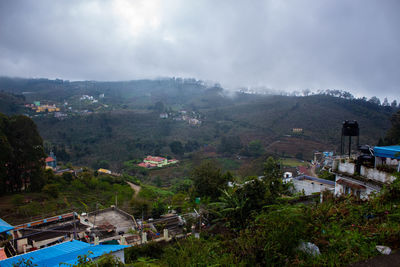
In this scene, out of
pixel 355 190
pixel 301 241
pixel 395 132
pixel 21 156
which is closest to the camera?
pixel 301 241

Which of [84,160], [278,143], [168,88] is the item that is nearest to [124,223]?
[84,160]

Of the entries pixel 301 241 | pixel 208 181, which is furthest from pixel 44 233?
pixel 301 241

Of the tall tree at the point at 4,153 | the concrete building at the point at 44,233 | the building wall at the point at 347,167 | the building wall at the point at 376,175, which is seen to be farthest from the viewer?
the tall tree at the point at 4,153

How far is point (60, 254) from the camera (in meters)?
5.00

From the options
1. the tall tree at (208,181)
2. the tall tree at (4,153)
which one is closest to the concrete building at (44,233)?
the tall tree at (208,181)

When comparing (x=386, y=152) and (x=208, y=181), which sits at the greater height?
(x=386, y=152)

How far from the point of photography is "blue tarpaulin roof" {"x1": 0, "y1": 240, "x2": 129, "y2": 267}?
15.2ft

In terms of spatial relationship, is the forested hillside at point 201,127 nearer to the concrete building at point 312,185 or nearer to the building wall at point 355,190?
the concrete building at point 312,185

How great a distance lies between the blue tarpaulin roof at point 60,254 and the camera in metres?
4.62

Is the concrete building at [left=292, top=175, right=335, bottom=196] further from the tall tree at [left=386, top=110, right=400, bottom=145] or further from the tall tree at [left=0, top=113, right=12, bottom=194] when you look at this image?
the tall tree at [left=0, top=113, right=12, bottom=194]

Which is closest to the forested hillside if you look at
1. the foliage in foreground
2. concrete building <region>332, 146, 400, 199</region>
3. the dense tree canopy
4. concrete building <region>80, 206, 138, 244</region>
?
the dense tree canopy

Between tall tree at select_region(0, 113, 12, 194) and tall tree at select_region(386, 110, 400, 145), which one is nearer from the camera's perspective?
tall tree at select_region(0, 113, 12, 194)

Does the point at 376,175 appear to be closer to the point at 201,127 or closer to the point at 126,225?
the point at 126,225

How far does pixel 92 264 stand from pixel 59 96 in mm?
73060
